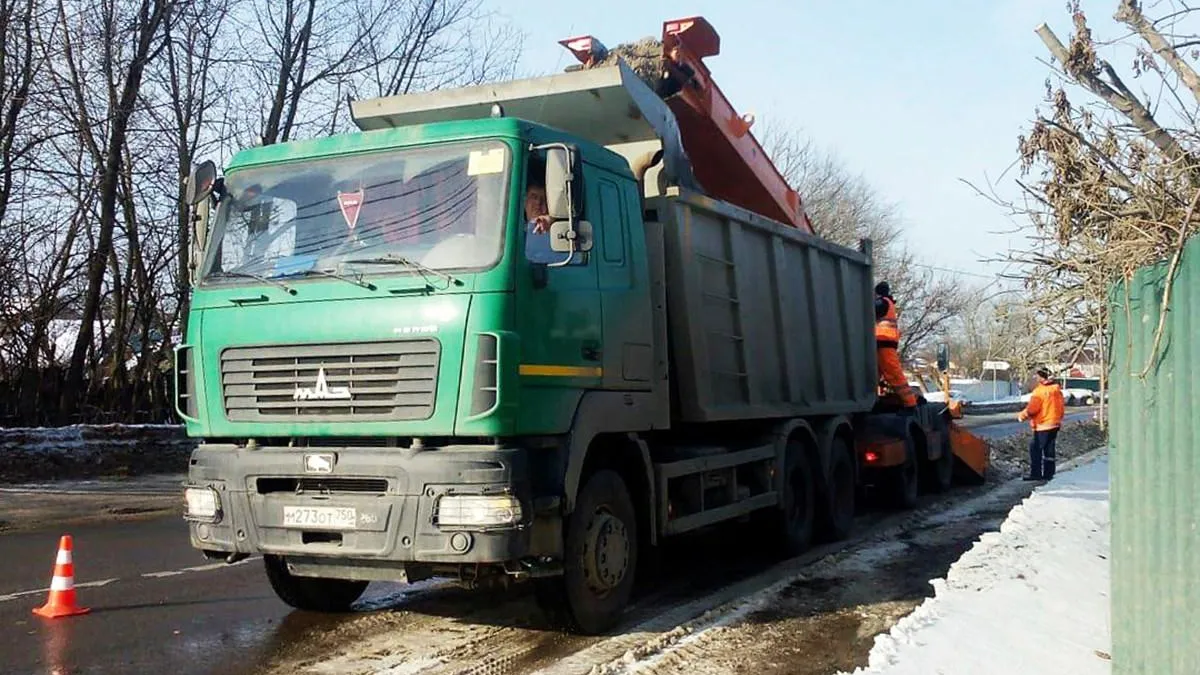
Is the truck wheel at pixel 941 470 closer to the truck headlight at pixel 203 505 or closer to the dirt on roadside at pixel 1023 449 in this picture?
the dirt on roadside at pixel 1023 449

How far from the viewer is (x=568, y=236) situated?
5961 millimetres

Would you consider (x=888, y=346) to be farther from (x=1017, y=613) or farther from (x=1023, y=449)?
(x=1023, y=449)

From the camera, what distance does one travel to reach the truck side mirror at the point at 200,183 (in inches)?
Result: 260

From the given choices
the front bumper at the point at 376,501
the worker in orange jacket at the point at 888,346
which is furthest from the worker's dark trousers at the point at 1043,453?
the front bumper at the point at 376,501

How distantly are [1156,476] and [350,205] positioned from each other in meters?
4.24

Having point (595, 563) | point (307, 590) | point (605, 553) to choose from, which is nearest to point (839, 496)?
point (605, 553)

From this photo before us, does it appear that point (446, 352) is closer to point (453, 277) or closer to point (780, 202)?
point (453, 277)

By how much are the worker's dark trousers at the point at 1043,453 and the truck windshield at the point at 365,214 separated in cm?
1181

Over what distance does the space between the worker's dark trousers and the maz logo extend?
1221 centimetres

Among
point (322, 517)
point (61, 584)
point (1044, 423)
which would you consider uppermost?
point (322, 517)

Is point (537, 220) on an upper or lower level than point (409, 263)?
upper

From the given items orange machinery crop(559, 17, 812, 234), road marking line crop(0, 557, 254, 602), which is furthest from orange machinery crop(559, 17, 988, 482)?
road marking line crop(0, 557, 254, 602)

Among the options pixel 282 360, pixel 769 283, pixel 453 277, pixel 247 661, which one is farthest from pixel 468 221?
pixel 769 283

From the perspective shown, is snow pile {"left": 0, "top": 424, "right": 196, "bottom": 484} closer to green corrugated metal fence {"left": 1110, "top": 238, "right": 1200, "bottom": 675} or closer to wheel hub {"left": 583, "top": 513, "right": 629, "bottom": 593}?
wheel hub {"left": 583, "top": 513, "right": 629, "bottom": 593}
